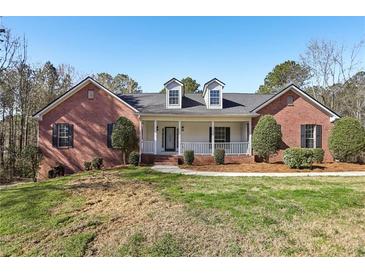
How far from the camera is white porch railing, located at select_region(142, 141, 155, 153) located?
721 inches

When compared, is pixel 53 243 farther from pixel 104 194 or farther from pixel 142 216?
pixel 104 194

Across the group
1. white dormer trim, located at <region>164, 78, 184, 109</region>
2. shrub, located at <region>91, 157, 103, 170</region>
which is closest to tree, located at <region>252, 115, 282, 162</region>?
white dormer trim, located at <region>164, 78, 184, 109</region>

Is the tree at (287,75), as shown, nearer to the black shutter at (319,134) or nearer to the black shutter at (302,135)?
the black shutter at (319,134)

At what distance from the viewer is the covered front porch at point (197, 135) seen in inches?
727

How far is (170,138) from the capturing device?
64.8 ft

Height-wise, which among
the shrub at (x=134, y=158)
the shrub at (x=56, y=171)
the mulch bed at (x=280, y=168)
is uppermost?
the shrub at (x=134, y=158)

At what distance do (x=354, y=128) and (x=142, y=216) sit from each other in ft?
47.9

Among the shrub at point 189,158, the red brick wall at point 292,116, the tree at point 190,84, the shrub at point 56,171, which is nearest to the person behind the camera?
the shrub at point 189,158

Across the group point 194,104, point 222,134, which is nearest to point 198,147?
point 222,134

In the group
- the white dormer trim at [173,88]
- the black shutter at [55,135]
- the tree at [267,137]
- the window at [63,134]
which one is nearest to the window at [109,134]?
the window at [63,134]

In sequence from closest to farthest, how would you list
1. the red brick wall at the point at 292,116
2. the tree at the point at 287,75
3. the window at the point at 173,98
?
1. the red brick wall at the point at 292,116
2. the window at the point at 173,98
3. the tree at the point at 287,75

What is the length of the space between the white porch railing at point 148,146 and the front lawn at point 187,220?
870 cm

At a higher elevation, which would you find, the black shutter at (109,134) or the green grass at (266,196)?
the black shutter at (109,134)
